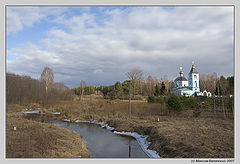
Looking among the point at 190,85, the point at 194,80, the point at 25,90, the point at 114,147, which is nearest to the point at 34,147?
the point at 25,90

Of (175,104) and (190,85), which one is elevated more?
(190,85)

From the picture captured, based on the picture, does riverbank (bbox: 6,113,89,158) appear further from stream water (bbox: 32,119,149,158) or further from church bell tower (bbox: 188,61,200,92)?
church bell tower (bbox: 188,61,200,92)

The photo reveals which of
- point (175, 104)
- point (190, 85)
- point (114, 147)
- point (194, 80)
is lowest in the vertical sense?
point (114, 147)

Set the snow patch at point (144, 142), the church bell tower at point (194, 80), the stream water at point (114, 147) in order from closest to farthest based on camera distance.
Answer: the snow patch at point (144, 142) < the stream water at point (114, 147) < the church bell tower at point (194, 80)

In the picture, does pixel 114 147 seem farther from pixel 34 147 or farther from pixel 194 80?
pixel 194 80

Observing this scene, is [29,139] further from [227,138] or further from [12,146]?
[227,138]

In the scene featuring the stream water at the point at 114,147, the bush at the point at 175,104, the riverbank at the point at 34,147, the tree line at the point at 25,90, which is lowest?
the stream water at the point at 114,147

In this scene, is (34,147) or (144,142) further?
(144,142)

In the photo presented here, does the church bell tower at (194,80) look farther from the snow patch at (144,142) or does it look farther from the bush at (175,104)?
the snow patch at (144,142)

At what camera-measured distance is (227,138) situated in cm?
796

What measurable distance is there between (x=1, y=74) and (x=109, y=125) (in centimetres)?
1236

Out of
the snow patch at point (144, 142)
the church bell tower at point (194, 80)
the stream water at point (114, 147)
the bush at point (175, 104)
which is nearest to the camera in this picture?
the snow patch at point (144, 142)

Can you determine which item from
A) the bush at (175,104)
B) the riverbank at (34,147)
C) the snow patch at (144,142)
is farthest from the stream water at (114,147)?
the bush at (175,104)

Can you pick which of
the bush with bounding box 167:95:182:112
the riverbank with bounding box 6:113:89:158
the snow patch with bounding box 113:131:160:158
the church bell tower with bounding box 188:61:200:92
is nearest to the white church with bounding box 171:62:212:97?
the church bell tower with bounding box 188:61:200:92
